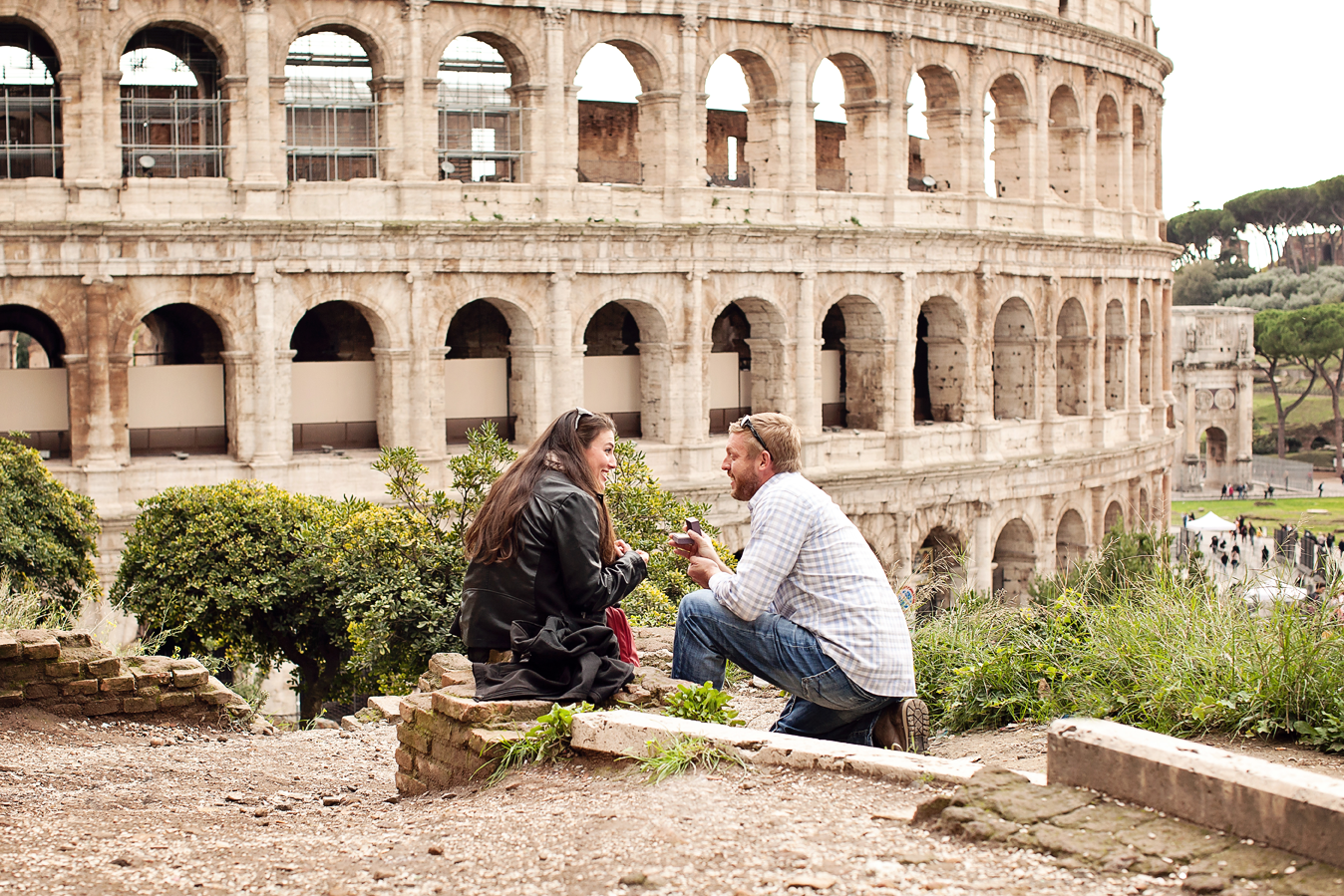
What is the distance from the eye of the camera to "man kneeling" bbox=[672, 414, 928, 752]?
240 inches

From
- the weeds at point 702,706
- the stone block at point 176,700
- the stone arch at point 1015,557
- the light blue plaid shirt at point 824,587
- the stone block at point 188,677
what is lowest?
the stone arch at point 1015,557

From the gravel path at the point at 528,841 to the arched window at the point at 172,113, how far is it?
1498 centimetres

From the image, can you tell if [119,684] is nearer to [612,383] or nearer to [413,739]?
[413,739]

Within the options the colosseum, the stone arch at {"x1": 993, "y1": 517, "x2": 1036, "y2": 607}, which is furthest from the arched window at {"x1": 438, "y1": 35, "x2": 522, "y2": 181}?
the stone arch at {"x1": 993, "y1": 517, "x2": 1036, "y2": 607}

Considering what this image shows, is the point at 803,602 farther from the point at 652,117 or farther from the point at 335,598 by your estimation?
the point at 652,117

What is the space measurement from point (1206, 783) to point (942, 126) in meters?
21.2

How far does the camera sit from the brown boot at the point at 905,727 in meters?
6.16

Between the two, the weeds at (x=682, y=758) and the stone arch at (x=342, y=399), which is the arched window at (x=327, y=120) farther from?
the weeds at (x=682, y=758)

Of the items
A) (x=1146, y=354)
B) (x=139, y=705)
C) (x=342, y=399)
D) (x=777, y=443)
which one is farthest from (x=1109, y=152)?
(x=777, y=443)

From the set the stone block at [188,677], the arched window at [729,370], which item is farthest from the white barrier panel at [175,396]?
the stone block at [188,677]

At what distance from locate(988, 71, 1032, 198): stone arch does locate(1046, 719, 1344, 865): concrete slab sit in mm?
21880

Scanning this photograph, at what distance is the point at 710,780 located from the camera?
5699 millimetres

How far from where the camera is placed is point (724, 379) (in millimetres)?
23781

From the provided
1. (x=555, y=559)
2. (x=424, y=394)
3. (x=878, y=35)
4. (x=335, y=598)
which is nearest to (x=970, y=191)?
(x=878, y=35)
